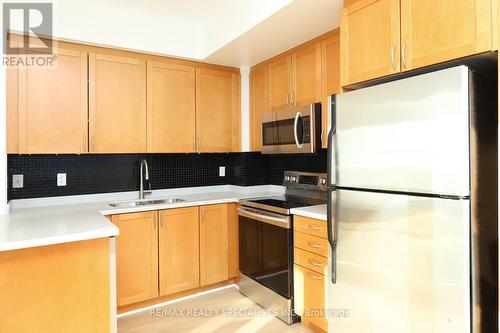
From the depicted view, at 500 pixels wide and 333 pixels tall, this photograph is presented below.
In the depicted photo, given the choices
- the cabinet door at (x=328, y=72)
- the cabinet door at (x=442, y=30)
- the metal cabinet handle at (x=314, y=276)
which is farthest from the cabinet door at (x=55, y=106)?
the cabinet door at (x=442, y=30)

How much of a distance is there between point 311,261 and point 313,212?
359mm

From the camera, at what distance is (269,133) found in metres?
3.19

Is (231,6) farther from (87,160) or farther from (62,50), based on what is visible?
(87,160)

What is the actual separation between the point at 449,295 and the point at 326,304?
942 mm

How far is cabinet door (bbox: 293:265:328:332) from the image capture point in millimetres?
2266

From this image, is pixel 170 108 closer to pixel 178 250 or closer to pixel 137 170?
pixel 137 170

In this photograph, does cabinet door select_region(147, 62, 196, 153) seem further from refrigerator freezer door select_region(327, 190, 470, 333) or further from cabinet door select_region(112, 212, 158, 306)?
refrigerator freezer door select_region(327, 190, 470, 333)

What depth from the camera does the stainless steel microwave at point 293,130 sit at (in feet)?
8.73

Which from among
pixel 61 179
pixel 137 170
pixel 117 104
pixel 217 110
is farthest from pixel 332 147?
pixel 61 179

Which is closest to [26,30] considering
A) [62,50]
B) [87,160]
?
[62,50]

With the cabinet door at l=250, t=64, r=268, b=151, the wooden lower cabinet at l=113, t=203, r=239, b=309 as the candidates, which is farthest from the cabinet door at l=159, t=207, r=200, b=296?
the cabinet door at l=250, t=64, r=268, b=151

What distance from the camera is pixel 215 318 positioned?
8.60ft

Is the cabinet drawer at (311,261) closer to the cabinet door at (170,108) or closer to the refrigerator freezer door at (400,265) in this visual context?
the refrigerator freezer door at (400,265)

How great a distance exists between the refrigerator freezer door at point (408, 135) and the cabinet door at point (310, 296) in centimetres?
81
